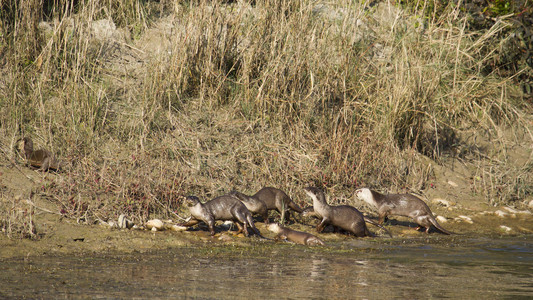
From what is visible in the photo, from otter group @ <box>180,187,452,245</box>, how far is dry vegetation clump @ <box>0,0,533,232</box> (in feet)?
1.65

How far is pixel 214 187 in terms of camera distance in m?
7.04

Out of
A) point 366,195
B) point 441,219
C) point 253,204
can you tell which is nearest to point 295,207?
point 253,204

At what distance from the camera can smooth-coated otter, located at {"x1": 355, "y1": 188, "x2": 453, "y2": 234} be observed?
684 centimetres

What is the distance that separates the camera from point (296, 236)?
6.06 meters

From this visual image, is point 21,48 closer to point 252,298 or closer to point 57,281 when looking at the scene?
point 57,281

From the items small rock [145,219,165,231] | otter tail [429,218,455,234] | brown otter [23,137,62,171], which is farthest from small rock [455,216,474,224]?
brown otter [23,137,62,171]

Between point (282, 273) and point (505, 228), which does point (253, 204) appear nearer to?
point (282, 273)

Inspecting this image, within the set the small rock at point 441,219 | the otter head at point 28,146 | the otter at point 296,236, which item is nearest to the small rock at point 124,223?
the otter at point 296,236

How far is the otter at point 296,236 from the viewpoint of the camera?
5.97m

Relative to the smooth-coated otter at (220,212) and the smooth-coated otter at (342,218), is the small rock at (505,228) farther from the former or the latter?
the smooth-coated otter at (220,212)

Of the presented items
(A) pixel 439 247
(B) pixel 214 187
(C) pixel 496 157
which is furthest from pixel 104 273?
(C) pixel 496 157

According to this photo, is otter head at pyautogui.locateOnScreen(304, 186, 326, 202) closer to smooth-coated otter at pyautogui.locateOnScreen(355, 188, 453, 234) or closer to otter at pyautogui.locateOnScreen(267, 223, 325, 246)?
otter at pyautogui.locateOnScreen(267, 223, 325, 246)

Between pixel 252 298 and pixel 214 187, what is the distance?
10.1 ft

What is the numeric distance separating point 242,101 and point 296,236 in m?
2.53
